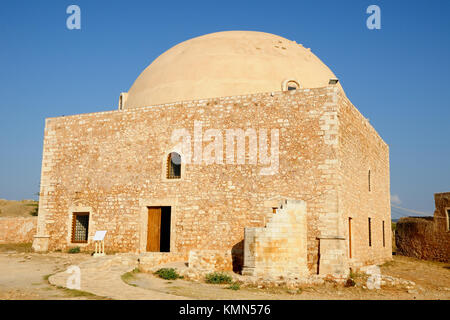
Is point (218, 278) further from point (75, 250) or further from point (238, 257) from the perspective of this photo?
point (75, 250)

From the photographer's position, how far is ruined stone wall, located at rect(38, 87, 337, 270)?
12.7 m

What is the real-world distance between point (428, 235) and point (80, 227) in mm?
14888

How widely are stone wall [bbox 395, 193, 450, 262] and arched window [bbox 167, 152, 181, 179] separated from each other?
39.4 feet

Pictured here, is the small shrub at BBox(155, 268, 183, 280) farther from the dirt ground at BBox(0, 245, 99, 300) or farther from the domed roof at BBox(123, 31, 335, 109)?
the domed roof at BBox(123, 31, 335, 109)

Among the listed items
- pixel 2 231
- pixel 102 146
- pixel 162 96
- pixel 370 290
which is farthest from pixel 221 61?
pixel 2 231

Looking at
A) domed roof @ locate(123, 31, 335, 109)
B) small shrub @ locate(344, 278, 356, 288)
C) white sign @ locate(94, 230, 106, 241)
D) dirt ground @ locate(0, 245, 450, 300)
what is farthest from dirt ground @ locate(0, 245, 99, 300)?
small shrub @ locate(344, 278, 356, 288)

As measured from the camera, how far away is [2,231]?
64.9ft

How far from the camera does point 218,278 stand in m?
10.8

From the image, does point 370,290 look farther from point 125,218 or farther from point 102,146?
point 102,146

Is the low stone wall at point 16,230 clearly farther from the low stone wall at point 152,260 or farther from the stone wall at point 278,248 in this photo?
the stone wall at point 278,248

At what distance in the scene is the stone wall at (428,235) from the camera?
1908cm

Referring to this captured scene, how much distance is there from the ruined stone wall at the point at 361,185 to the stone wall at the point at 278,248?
1428mm

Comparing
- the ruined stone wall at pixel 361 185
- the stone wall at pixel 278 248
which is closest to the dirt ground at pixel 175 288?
the stone wall at pixel 278 248

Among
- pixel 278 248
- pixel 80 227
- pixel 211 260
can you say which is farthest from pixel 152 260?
pixel 80 227
